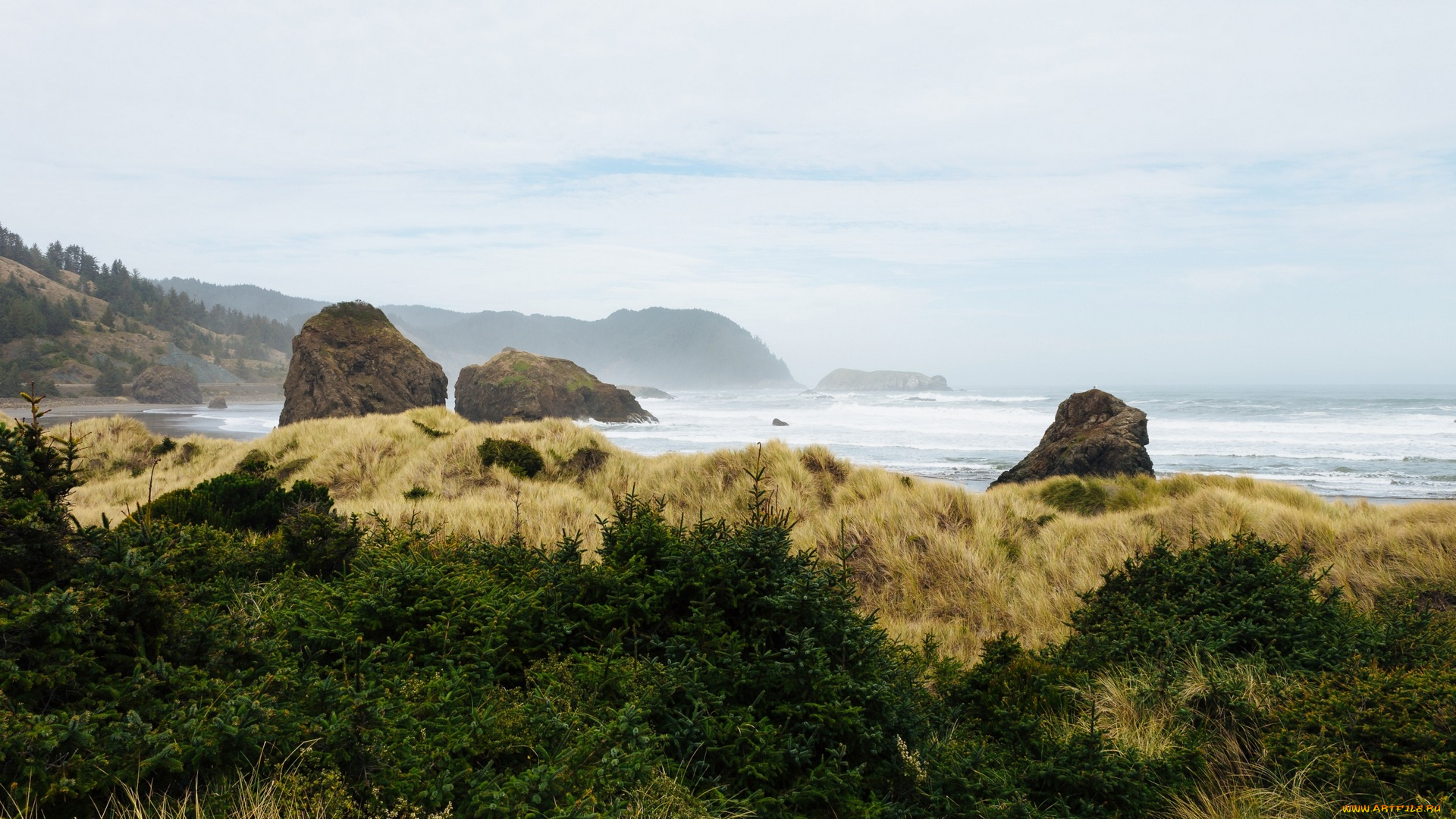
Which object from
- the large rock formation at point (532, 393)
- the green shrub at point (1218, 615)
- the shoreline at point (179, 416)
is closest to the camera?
the green shrub at point (1218, 615)

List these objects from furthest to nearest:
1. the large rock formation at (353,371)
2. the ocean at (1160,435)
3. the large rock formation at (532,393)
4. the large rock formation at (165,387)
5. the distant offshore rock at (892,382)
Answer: the distant offshore rock at (892,382)
the large rock formation at (165,387)
the large rock formation at (532,393)
the large rock formation at (353,371)
the ocean at (1160,435)

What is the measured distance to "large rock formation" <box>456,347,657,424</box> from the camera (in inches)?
1764

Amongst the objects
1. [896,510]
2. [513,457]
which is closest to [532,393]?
[513,457]

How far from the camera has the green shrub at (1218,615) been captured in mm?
4727

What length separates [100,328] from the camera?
318ft

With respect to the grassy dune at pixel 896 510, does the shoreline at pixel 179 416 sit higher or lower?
lower

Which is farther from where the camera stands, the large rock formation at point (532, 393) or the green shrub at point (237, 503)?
the large rock formation at point (532, 393)

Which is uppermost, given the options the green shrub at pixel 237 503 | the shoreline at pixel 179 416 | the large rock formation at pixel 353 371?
the large rock formation at pixel 353 371

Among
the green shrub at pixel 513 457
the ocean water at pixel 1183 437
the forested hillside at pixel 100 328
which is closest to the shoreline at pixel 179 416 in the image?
the ocean water at pixel 1183 437

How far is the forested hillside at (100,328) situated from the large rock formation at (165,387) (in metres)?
2.65

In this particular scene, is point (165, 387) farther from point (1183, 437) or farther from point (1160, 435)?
point (1183, 437)

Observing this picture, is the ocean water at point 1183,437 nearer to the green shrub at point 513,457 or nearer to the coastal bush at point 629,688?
the green shrub at point 513,457

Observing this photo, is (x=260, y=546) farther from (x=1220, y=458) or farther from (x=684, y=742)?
(x=1220, y=458)

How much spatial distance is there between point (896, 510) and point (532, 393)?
126 feet
